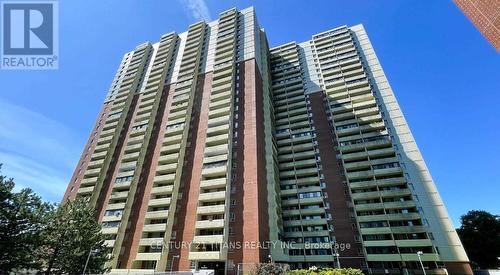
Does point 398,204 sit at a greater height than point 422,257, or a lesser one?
greater

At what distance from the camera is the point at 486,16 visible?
10500mm

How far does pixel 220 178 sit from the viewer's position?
143 feet

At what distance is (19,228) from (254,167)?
101ft

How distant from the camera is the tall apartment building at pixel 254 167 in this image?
40.6 metres

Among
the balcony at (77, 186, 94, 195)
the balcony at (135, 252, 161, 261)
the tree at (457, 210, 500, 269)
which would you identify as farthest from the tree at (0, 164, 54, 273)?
the tree at (457, 210, 500, 269)

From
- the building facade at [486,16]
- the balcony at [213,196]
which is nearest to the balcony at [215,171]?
the balcony at [213,196]

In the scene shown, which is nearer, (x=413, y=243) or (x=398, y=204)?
(x=413, y=243)

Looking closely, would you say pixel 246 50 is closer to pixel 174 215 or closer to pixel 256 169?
pixel 256 169

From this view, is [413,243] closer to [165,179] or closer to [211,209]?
[211,209]

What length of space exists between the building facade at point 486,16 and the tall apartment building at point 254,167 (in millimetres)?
33231

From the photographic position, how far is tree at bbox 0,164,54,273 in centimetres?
2498

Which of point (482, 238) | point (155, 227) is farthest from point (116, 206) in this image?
point (482, 238)

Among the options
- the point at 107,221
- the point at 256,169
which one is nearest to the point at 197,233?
the point at 256,169

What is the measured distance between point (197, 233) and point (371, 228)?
104ft
